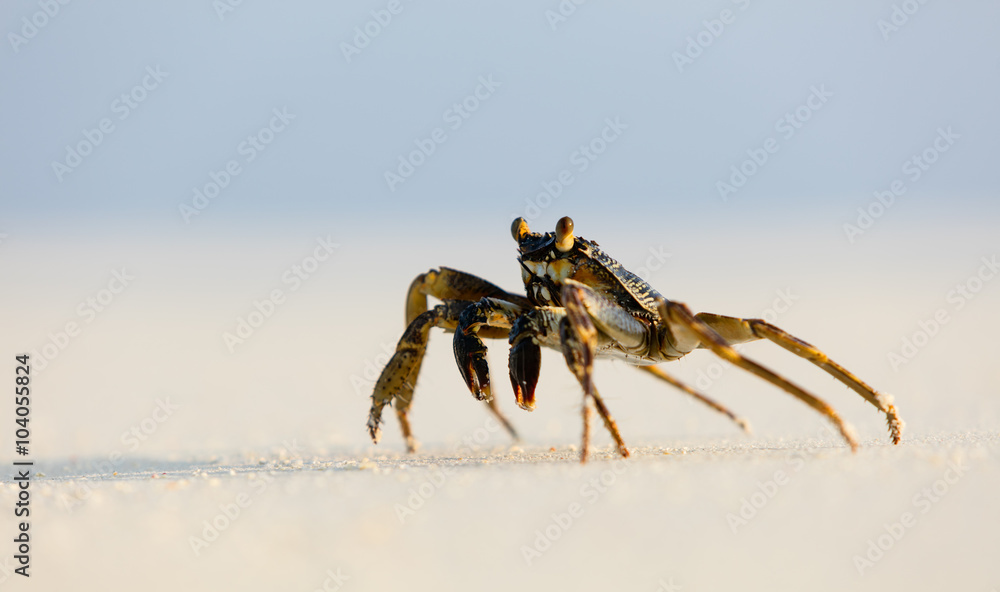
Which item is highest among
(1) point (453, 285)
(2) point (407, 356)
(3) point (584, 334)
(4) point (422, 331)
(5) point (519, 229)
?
(1) point (453, 285)

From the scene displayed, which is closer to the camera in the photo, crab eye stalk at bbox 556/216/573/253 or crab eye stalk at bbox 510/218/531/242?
crab eye stalk at bbox 556/216/573/253

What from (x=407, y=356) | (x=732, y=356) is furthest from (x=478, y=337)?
(x=732, y=356)

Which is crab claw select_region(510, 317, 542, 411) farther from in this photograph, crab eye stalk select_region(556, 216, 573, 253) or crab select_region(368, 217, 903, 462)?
crab eye stalk select_region(556, 216, 573, 253)

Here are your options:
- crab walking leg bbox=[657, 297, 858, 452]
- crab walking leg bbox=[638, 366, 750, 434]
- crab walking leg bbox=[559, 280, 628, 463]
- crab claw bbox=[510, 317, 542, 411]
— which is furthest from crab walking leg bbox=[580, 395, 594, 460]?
crab walking leg bbox=[638, 366, 750, 434]

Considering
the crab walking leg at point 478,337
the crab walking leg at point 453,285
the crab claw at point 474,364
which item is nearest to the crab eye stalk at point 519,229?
the crab walking leg at point 478,337

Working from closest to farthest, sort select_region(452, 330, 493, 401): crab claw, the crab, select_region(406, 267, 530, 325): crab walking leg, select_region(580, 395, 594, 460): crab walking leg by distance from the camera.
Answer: select_region(580, 395, 594, 460): crab walking leg, the crab, select_region(452, 330, 493, 401): crab claw, select_region(406, 267, 530, 325): crab walking leg

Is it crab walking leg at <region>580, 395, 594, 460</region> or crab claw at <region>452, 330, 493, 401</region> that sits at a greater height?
crab claw at <region>452, 330, 493, 401</region>

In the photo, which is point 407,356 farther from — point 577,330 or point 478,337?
point 577,330
